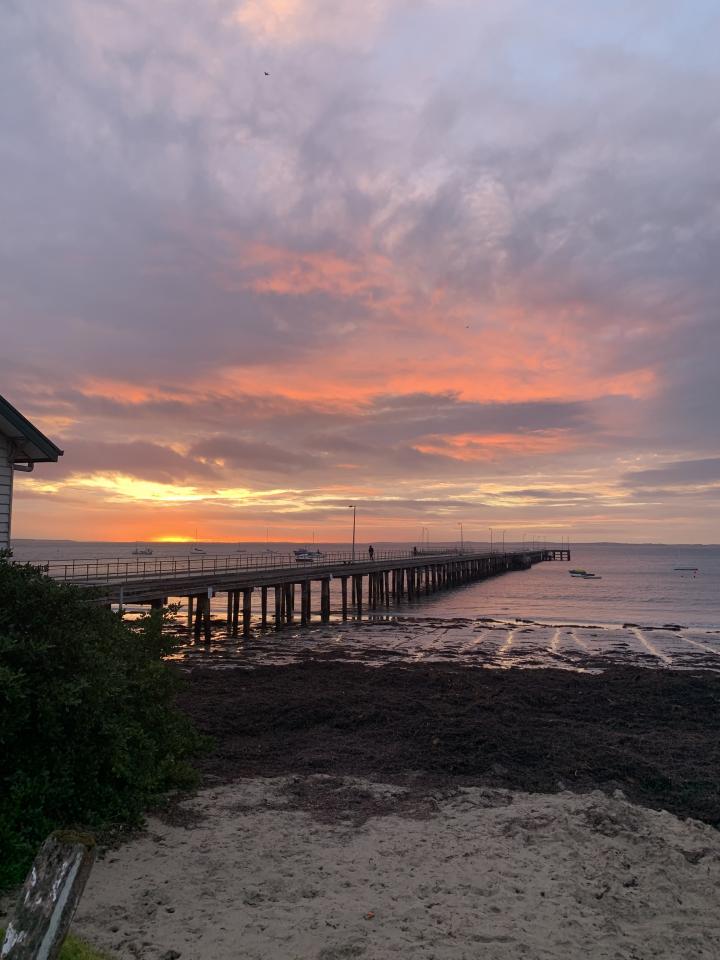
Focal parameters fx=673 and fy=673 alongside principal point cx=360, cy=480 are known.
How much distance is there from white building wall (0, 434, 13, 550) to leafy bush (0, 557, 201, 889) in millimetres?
6537

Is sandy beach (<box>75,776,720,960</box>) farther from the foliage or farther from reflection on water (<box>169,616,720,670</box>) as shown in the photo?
reflection on water (<box>169,616,720,670</box>)

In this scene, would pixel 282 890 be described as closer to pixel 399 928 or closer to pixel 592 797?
pixel 399 928

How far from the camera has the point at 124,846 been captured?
349 inches

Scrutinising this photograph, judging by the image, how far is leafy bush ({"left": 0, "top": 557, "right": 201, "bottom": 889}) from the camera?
26.5ft

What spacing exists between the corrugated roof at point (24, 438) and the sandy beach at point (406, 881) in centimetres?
933

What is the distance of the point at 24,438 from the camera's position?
15.8 metres

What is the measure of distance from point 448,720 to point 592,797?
5.30m

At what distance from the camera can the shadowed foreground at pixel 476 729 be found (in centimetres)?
1268

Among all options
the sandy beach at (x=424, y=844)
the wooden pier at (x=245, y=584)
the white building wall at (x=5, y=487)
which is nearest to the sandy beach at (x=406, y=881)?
the sandy beach at (x=424, y=844)

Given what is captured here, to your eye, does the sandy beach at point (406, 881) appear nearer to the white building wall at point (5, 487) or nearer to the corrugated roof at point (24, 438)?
the white building wall at point (5, 487)

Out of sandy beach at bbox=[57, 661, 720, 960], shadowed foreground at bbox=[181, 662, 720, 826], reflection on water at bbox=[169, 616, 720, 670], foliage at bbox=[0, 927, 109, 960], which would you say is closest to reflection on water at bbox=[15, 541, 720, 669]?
reflection on water at bbox=[169, 616, 720, 670]

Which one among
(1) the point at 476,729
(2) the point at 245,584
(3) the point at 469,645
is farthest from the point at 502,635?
(1) the point at 476,729

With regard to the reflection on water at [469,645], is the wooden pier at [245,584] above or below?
above

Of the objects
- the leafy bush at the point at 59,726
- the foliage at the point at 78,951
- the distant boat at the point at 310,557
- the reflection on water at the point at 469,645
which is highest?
the distant boat at the point at 310,557
